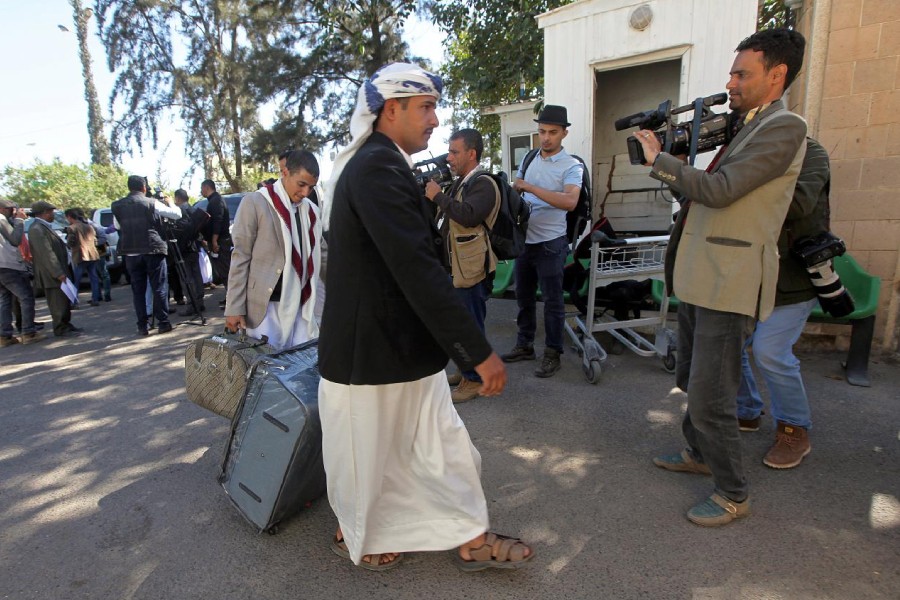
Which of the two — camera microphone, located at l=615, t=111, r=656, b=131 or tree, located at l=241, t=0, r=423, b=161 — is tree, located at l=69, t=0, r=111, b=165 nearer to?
tree, located at l=241, t=0, r=423, b=161

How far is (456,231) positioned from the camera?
365 centimetres

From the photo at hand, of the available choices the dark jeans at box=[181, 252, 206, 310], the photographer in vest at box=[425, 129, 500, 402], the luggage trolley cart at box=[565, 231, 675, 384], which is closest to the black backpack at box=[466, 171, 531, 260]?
the photographer in vest at box=[425, 129, 500, 402]

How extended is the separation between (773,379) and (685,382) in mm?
518

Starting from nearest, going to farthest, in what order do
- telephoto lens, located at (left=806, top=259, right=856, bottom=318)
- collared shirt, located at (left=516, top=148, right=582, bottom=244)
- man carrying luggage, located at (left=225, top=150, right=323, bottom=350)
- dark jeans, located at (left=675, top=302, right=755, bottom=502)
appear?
1. dark jeans, located at (left=675, top=302, right=755, bottom=502)
2. telephoto lens, located at (left=806, top=259, right=856, bottom=318)
3. man carrying luggage, located at (left=225, top=150, right=323, bottom=350)
4. collared shirt, located at (left=516, top=148, right=582, bottom=244)

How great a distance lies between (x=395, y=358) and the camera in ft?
5.90

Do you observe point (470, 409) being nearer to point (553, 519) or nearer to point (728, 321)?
point (553, 519)

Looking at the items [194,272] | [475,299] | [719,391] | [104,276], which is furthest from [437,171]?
[104,276]

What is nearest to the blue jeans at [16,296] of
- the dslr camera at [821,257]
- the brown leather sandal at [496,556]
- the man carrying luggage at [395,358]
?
the man carrying luggage at [395,358]

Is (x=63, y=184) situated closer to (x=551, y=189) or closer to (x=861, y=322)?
(x=551, y=189)

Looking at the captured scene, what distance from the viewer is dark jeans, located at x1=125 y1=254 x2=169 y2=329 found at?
6285mm

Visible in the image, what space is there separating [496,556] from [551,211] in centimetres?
280

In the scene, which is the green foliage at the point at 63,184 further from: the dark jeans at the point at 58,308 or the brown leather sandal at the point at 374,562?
the brown leather sandal at the point at 374,562

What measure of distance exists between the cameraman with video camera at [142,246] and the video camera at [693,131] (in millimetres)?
5881

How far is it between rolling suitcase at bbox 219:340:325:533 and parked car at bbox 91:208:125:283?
10.4m
